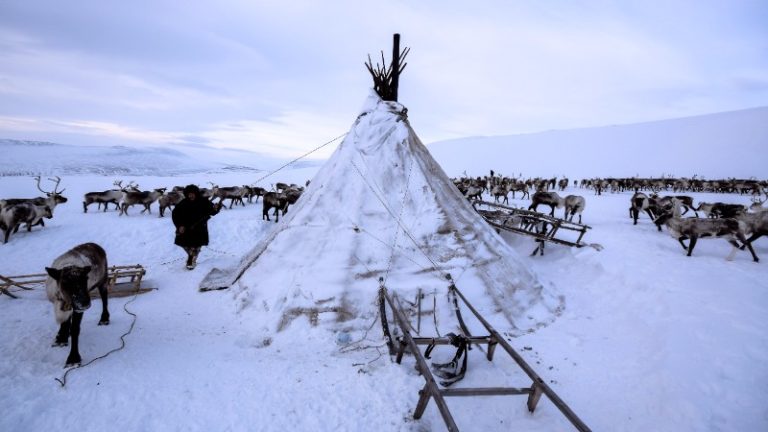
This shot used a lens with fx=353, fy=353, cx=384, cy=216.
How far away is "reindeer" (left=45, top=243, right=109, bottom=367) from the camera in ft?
13.3

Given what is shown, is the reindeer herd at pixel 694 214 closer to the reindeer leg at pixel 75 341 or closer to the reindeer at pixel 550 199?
the reindeer at pixel 550 199

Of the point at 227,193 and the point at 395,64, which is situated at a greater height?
the point at 395,64

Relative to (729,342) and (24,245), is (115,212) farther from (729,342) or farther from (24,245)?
(729,342)

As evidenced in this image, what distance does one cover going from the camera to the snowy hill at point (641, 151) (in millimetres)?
51312

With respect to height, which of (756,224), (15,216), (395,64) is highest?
(395,64)

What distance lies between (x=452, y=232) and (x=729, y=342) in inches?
157

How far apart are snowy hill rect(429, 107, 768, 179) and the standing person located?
5653 centimetres

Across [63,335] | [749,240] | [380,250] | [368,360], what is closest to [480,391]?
[368,360]

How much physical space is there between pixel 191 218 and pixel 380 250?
475 centimetres

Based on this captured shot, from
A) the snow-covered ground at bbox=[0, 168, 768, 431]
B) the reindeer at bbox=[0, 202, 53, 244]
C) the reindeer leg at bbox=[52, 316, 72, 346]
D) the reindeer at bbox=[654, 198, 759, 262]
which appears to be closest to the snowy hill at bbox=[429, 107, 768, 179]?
the reindeer at bbox=[654, 198, 759, 262]

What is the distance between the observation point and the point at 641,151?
200 feet

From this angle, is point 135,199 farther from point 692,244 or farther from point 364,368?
point 692,244

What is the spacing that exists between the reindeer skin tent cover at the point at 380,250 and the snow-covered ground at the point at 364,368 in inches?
15.4

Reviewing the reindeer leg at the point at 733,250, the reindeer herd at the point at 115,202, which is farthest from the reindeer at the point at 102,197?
the reindeer leg at the point at 733,250
